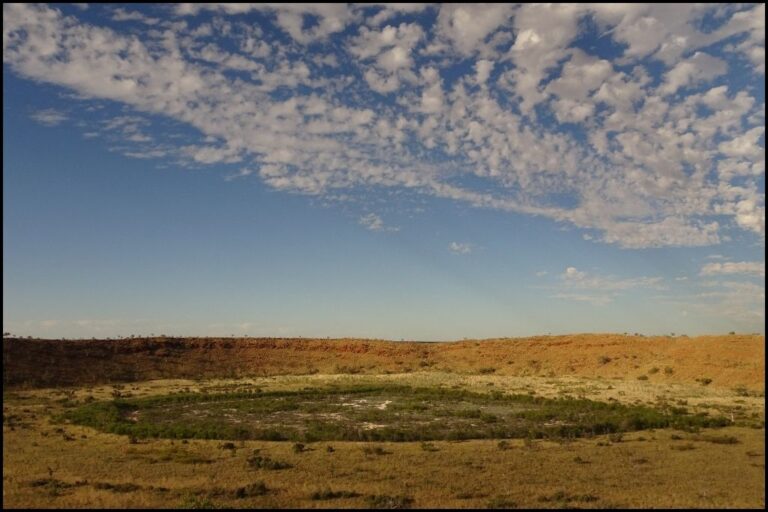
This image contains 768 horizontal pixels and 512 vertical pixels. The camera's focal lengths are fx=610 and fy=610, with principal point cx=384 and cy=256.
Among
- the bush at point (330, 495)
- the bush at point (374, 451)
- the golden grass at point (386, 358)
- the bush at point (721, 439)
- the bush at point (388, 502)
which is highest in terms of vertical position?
the bush at point (388, 502)

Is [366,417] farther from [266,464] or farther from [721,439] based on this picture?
[721,439]

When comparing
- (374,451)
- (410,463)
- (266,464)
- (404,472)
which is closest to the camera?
(404,472)

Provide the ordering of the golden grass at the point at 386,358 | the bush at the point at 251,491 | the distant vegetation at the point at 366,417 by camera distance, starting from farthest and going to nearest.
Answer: the golden grass at the point at 386,358
the distant vegetation at the point at 366,417
the bush at the point at 251,491

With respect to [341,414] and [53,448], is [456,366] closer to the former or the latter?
[341,414]

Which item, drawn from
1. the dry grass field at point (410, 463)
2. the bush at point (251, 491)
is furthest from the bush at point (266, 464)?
the bush at point (251, 491)

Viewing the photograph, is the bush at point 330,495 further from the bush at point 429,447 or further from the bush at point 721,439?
the bush at point 721,439

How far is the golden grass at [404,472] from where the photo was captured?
16.9 metres

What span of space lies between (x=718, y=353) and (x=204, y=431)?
5038 cm

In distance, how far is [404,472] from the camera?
20562 mm

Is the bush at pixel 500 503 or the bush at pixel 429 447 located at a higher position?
the bush at pixel 500 503

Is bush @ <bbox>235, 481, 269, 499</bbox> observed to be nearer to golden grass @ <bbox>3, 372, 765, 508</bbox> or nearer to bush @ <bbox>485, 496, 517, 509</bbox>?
golden grass @ <bbox>3, 372, 765, 508</bbox>

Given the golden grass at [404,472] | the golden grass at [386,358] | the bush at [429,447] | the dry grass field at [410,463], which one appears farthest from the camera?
the golden grass at [386,358]

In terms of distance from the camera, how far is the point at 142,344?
8012 cm

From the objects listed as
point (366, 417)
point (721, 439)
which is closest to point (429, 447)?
point (366, 417)
